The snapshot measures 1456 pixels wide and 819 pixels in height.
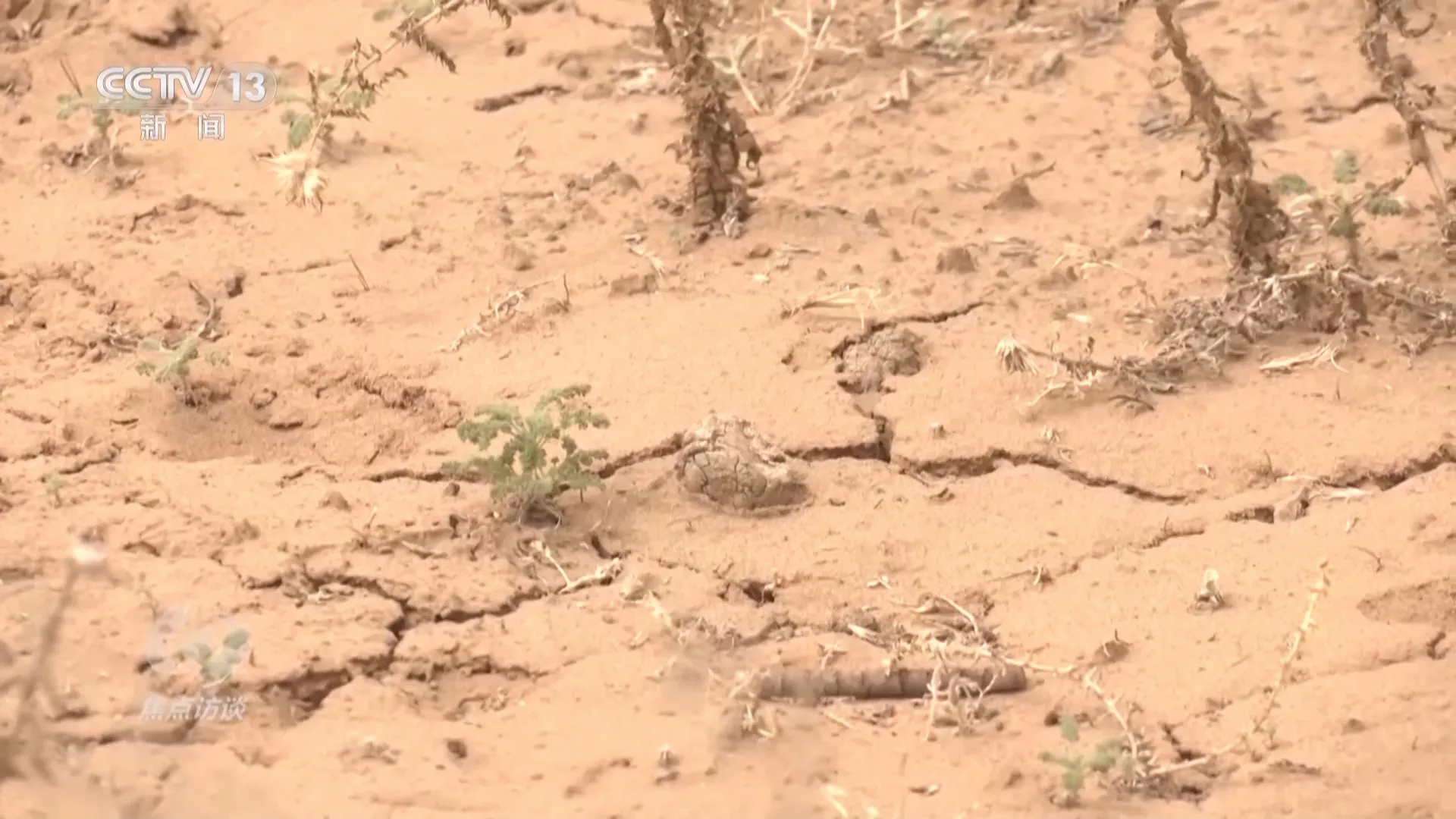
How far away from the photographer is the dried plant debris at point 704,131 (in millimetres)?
3664

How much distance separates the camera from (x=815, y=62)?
462 cm

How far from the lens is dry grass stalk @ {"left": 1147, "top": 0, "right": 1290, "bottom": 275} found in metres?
3.22

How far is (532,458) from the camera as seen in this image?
107 inches

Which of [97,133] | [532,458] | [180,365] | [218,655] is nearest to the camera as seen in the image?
[218,655]

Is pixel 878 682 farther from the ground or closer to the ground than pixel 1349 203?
closer to the ground

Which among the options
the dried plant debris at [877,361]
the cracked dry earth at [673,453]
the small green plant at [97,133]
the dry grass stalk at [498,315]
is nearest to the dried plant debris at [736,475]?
the cracked dry earth at [673,453]

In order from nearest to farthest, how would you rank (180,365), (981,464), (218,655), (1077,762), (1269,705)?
1. (1077,762)
2. (1269,705)
3. (218,655)
4. (981,464)
5. (180,365)

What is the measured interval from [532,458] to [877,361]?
81 cm

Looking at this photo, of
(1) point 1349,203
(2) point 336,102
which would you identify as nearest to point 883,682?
(1) point 1349,203

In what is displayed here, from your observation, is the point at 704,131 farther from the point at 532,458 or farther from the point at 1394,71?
the point at 1394,71

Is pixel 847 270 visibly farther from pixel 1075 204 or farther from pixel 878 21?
pixel 878 21

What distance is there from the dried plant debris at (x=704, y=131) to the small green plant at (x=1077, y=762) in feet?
6.02

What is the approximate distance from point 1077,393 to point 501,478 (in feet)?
3.54

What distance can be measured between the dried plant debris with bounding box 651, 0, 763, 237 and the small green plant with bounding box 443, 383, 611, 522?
1030 mm
